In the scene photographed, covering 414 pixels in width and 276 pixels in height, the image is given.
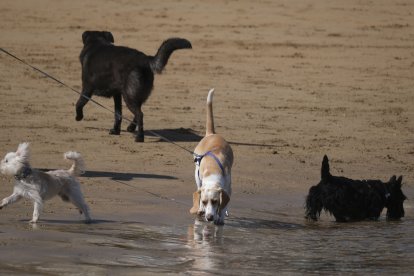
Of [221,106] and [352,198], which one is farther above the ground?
[221,106]

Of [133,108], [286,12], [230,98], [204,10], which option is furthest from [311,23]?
[133,108]

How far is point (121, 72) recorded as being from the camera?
14.1 meters

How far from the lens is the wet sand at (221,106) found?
416 inches

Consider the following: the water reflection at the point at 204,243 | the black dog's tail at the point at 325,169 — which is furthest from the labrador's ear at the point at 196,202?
the black dog's tail at the point at 325,169

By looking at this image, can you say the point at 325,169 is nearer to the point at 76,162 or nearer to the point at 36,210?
the point at 76,162

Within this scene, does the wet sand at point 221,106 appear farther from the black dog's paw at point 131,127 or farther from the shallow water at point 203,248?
the black dog's paw at point 131,127

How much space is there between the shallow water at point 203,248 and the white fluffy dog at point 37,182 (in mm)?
222

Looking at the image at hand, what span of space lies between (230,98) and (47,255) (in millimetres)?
8879

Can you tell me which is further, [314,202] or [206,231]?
[314,202]

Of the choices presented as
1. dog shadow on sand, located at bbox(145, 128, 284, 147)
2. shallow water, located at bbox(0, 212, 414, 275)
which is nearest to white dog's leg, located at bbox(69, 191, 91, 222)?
shallow water, located at bbox(0, 212, 414, 275)

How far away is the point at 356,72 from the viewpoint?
60.4 ft

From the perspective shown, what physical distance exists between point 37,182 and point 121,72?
17.7 feet

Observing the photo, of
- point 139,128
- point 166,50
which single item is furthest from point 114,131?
point 166,50

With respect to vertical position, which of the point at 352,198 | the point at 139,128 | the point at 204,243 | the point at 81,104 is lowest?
the point at 204,243
